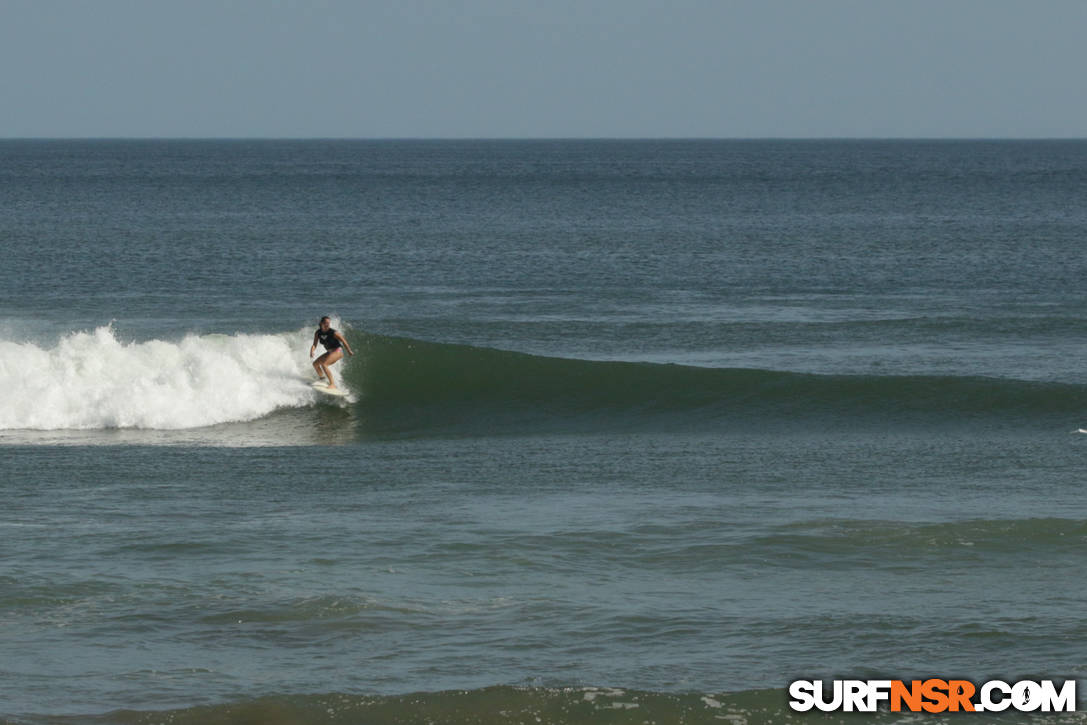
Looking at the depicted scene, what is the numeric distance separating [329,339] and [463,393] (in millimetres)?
2480

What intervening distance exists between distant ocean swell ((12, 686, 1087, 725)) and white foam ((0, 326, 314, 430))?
1130 cm

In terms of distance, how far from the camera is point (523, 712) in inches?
354

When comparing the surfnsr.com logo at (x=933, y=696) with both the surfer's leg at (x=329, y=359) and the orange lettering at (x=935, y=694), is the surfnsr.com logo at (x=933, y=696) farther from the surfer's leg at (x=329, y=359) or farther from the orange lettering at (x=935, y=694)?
the surfer's leg at (x=329, y=359)

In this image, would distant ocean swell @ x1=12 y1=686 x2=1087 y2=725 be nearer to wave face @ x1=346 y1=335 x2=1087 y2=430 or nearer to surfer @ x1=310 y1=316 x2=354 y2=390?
wave face @ x1=346 y1=335 x2=1087 y2=430

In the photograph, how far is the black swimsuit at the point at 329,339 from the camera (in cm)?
2122

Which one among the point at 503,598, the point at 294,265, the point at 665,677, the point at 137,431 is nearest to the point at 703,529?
the point at 503,598

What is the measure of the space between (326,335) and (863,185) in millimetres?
88467

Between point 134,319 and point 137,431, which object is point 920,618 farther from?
point 134,319

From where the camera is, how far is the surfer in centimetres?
2120

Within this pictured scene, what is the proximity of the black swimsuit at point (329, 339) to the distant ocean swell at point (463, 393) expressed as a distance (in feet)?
2.65

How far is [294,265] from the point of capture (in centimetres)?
4281

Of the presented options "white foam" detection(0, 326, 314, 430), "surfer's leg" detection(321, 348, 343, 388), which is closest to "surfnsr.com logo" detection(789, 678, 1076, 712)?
"white foam" detection(0, 326, 314, 430)

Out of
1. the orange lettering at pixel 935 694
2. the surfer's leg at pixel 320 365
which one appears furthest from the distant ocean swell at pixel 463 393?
the orange lettering at pixel 935 694

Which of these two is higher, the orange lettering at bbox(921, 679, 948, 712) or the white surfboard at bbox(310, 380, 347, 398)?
the white surfboard at bbox(310, 380, 347, 398)
